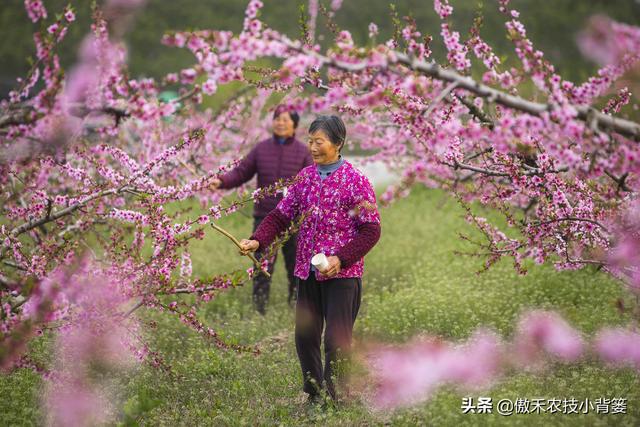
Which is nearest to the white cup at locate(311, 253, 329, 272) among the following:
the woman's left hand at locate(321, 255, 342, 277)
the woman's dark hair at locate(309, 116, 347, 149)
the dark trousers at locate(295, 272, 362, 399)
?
the woman's left hand at locate(321, 255, 342, 277)

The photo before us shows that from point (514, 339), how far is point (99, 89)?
407cm

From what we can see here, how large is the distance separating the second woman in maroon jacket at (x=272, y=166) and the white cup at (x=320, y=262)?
3.10 metres

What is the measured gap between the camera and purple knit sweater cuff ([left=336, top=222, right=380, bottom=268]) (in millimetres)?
4715

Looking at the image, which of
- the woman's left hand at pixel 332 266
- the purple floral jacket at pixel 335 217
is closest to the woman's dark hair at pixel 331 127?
the purple floral jacket at pixel 335 217

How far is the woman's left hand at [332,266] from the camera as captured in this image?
463 cm

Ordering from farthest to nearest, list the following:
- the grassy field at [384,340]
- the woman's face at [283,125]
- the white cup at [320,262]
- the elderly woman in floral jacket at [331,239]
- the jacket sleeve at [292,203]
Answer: the woman's face at [283,125], the jacket sleeve at [292,203], the elderly woman in floral jacket at [331,239], the grassy field at [384,340], the white cup at [320,262]

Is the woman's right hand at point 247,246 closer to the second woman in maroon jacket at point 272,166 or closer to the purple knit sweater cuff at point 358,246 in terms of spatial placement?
the purple knit sweater cuff at point 358,246

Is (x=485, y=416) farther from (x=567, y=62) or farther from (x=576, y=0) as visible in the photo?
(x=576, y=0)

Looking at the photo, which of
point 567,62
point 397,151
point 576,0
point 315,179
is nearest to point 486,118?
point 315,179

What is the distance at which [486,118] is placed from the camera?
4746mm

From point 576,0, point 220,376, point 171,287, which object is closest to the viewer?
point 171,287

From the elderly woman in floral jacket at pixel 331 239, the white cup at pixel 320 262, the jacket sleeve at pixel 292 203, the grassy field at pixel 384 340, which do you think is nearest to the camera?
the white cup at pixel 320 262

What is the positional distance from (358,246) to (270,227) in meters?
0.74

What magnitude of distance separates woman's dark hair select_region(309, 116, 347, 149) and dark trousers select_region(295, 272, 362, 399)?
0.97m
